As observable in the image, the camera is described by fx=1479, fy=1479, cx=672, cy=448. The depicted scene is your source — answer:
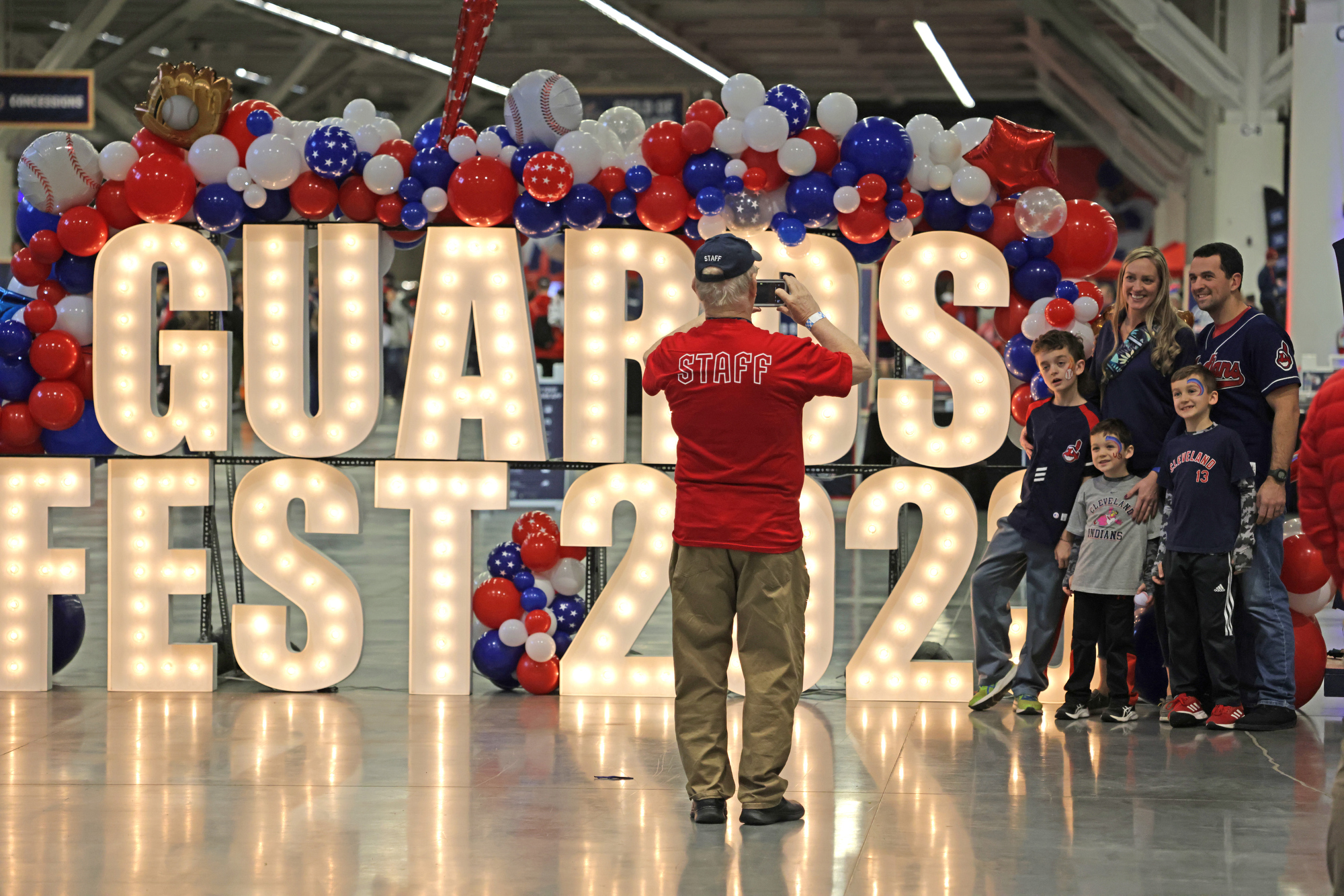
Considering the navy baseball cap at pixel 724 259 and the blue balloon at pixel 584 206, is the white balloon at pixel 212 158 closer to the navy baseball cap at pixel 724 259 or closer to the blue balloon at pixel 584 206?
the blue balloon at pixel 584 206

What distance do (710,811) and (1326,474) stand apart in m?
2.06

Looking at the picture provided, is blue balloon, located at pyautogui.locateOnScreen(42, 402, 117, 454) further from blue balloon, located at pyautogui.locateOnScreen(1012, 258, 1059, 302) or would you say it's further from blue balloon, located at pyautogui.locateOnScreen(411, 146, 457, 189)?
blue balloon, located at pyautogui.locateOnScreen(1012, 258, 1059, 302)

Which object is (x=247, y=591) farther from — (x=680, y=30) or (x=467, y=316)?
(x=680, y=30)

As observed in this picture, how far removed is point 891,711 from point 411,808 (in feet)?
7.51

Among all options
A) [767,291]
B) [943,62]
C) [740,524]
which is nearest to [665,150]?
[767,291]

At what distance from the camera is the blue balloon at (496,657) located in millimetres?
6594

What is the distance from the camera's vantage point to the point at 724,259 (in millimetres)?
4543

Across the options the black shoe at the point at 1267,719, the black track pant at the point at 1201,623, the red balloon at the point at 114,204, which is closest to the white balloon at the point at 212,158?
the red balloon at the point at 114,204

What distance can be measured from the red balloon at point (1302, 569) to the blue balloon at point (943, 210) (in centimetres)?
195

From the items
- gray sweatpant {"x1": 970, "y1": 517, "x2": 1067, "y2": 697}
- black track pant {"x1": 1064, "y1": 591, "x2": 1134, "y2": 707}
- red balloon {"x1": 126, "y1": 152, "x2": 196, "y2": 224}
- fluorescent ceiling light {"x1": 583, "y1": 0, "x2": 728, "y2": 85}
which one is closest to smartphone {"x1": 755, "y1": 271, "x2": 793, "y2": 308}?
gray sweatpant {"x1": 970, "y1": 517, "x2": 1067, "y2": 697}

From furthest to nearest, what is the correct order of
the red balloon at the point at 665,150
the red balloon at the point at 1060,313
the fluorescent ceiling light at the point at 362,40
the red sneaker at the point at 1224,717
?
the fluorescent ceiling light at the point at 362,40
the red balloon at the point at 665,150
the red balloon at the point at 1060,313
the red sneaker at the point at 1224,717

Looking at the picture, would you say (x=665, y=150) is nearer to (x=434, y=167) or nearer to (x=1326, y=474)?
(x=434, y=167)

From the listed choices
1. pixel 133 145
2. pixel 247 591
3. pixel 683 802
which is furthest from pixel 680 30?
pixel 683 802

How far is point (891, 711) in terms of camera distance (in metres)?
6.24
